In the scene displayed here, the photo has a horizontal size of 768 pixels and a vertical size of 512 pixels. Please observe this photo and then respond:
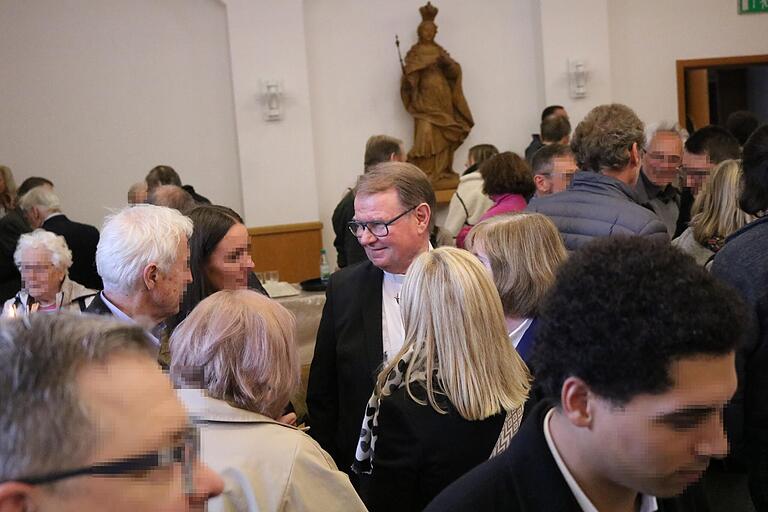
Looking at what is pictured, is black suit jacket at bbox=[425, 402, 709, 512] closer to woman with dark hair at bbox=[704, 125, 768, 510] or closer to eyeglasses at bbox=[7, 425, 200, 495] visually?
eyeglasses at bbox=[7, 425, 200, 495]

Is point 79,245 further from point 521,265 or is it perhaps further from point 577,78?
point 577,78

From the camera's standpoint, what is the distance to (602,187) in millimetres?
3260

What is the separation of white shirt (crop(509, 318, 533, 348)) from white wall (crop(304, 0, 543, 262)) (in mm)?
7111

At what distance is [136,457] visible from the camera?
3.24 feet

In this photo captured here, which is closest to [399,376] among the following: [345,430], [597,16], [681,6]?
[345,430]

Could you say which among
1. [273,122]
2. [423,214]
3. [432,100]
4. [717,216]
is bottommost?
Result: [717,216]

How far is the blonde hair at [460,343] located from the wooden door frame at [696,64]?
8.30 meters

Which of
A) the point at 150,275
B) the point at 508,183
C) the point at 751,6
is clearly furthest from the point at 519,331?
the point at 751,6

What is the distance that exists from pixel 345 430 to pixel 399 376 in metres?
0.85

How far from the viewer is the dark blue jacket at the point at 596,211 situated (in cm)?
307

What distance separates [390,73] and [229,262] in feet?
22.8

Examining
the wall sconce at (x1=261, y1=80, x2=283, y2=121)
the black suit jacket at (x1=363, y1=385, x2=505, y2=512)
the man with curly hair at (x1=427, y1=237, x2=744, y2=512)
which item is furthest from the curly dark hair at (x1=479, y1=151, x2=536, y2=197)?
the wall sconce at (x1=261, y1=80, x2=283, y2=121)

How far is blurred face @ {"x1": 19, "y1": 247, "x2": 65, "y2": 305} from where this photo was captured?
402cm

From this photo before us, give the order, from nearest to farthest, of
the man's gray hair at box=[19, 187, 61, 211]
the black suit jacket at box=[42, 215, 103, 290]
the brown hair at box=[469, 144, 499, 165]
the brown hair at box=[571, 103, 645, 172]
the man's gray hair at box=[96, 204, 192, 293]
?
the man's gray hair at box=[96, 204, 192, 293] → the brown hair at box=[571, 103, 645, 172] → the black suit jacket at box=[42, 215, 103, 290] → the man's gray hair at box=[19, 187, 61, 211] → the brown hair at box=[469, 144, 499, 165]
